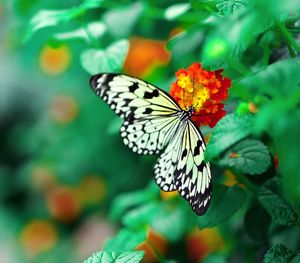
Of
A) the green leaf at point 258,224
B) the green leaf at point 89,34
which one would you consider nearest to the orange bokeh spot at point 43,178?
the green leaf at point 89,34

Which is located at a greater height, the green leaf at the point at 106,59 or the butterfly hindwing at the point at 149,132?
the green leaf at the point at 106,59

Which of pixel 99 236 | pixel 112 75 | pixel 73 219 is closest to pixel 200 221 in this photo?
pixel 112 75

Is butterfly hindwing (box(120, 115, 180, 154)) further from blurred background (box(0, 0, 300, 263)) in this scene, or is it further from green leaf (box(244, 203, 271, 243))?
blurred background (box(0, 0, 300, 263))

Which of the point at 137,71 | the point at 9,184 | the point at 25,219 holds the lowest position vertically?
the point at 25,219

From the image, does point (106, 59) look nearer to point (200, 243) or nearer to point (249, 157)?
point (249, 157)

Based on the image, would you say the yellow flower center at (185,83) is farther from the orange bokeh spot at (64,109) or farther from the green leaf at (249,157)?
the orange bokeh spot at (64,109)

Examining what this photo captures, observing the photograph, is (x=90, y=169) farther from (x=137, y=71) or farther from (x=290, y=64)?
(x=290, y=64)
